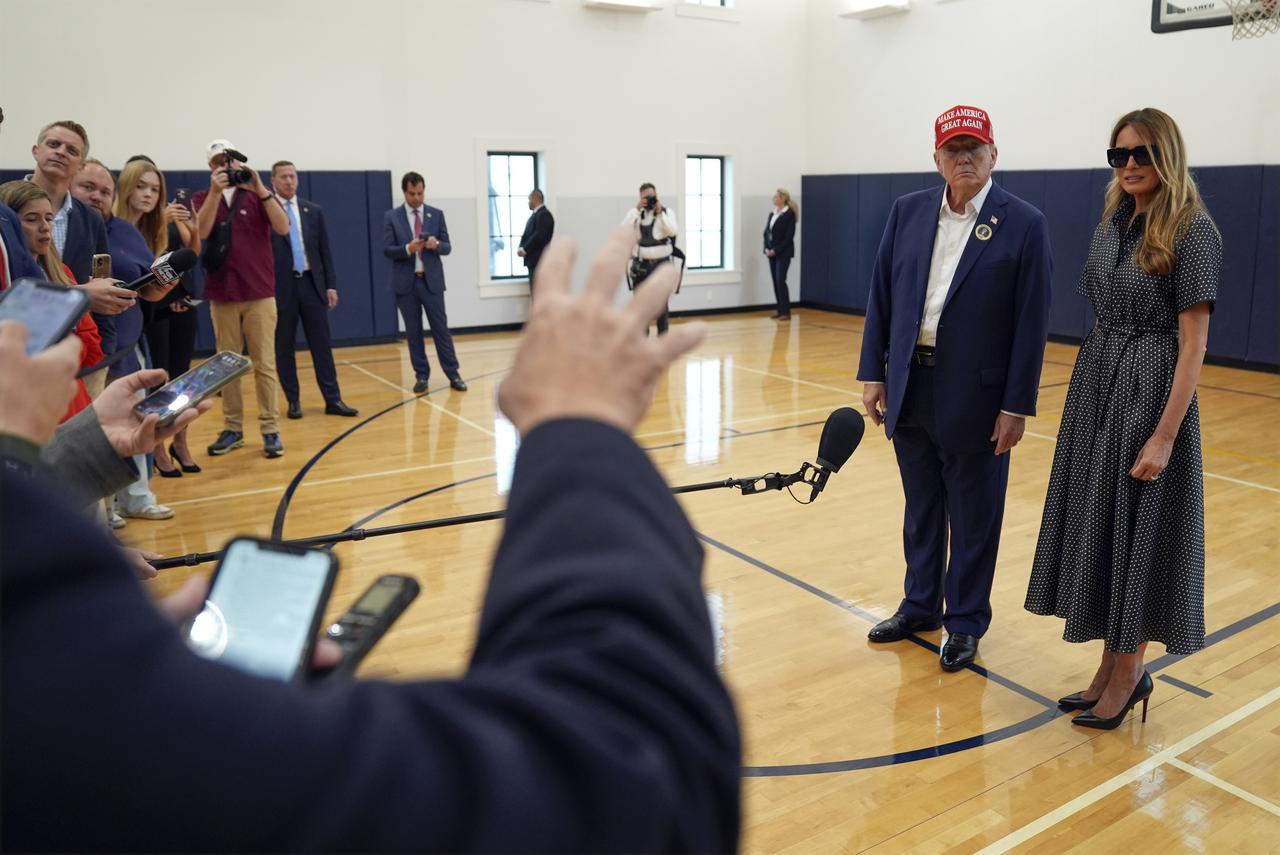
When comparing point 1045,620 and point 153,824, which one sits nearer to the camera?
point 153,824

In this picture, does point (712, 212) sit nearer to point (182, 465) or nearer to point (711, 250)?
point (711, 250)

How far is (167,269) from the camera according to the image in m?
3.42

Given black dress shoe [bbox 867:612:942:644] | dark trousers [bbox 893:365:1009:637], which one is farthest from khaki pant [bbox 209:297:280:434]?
dark trousers [bbox 893:365:1009:637]

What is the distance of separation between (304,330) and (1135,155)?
625 cm

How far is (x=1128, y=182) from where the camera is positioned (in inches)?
116

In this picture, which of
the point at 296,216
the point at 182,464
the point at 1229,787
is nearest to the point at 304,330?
the point at 296,216

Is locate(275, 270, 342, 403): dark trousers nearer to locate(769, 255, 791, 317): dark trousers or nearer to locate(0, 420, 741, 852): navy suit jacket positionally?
locate(0, 420, 741, 852): navy suit jacket

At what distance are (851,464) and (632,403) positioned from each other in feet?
18.7

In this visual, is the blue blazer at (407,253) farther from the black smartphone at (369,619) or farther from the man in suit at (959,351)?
the black smartphone at (369,619)

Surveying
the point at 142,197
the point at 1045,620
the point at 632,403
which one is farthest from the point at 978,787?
the point at 142,197

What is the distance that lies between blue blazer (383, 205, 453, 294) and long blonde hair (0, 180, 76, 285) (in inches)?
184

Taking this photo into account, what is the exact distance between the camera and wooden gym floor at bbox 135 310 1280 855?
2713mm

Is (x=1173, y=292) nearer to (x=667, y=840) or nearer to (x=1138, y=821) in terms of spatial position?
(x=1138, y=821)

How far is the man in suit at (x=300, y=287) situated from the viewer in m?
7.39
